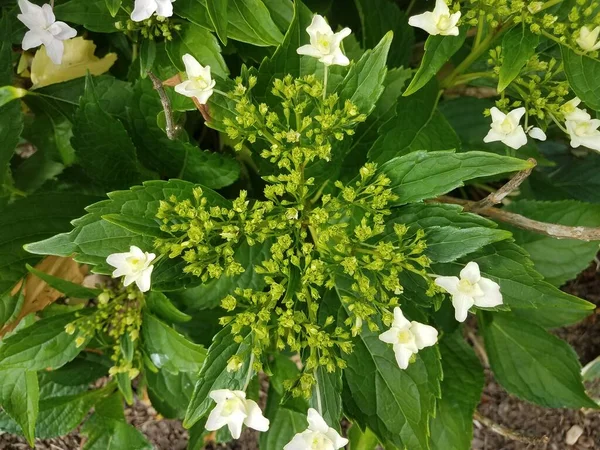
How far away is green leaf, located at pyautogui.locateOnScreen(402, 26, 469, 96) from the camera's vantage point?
917 mm

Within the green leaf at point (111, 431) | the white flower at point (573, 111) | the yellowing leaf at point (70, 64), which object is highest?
the white flower at point (573, 111)

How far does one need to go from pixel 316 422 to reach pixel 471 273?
33 centimetres

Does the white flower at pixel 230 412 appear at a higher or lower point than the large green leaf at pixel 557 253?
higher

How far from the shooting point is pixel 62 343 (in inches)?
47.4

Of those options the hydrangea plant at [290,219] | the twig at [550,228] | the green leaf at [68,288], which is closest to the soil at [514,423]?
the hydrangea plant at [290,219]

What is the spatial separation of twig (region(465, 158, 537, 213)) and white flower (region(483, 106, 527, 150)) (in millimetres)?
62

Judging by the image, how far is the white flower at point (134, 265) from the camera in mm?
898

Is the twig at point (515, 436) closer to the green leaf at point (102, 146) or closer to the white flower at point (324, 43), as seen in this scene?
the white flower at point (324, 43)

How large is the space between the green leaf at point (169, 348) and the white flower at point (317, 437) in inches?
12.7

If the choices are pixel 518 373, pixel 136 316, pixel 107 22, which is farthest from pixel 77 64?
pixel 518 373

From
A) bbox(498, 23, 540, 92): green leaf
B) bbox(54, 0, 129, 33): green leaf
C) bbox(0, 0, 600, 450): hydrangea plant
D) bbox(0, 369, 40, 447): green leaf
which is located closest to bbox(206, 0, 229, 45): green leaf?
bbox(0, 0, 600, 450): hydrangea plant

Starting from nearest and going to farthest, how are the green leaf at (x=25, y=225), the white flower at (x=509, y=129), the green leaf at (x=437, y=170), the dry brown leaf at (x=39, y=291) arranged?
the green leaf at (x=437, y=170) → the white flower at (x=509, y=129) → the green leaf at (x=25, y=225) → the dry brown leaf at (x=39, y=291)

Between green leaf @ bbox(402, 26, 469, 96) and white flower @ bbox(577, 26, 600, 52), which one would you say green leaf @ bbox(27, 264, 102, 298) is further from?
white flower @ bbox(577, 26, 600, 52)

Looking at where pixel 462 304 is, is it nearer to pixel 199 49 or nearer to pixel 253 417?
pixel 253 417
